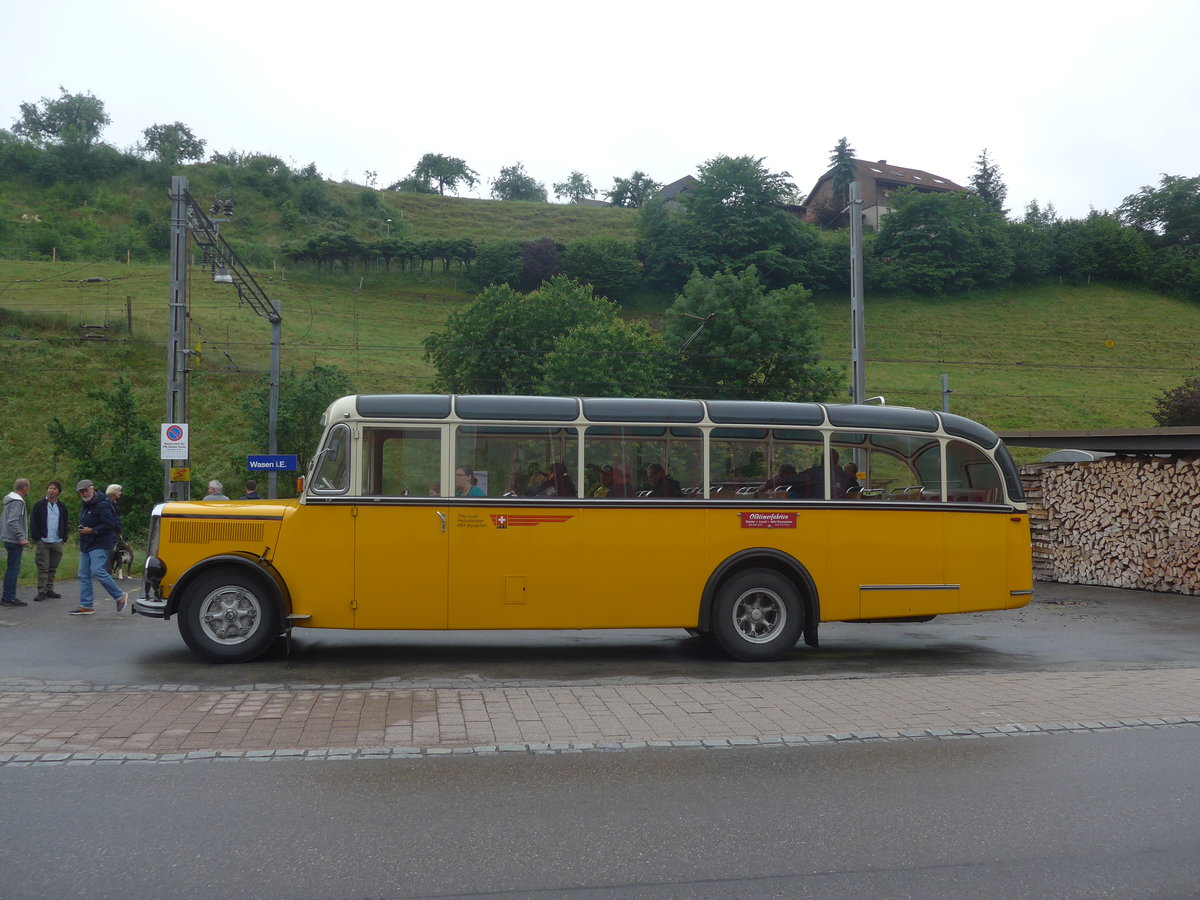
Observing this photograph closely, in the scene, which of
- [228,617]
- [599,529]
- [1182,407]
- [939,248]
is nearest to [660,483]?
[599,529]

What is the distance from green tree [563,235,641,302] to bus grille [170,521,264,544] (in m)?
81.9

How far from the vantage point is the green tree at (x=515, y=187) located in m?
169

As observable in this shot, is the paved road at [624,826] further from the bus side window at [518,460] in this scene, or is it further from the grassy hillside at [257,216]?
the grassy hillside at [257,216]

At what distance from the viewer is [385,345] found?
216 feet

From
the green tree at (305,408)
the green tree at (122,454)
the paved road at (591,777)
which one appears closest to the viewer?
the paved road at (591,777)

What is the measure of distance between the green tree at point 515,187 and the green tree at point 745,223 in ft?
241

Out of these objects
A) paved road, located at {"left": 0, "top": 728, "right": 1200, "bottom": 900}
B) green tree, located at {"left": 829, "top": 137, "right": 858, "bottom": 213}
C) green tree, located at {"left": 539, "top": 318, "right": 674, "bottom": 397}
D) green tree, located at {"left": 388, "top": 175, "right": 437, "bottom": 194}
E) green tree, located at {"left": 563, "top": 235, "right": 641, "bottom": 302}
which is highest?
green tree, located at {"left": 388, "top": 175, "right": 437, "bottom": 194}

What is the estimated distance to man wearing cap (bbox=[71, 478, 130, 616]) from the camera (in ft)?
45.7

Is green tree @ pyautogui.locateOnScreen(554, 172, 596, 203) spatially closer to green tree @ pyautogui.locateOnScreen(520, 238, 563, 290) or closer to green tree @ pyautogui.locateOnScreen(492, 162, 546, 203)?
green tree @ pyautogui.locateOnScreen(492, 162, 546, 203)

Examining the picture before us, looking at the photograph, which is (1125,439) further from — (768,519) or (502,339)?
(502,339)

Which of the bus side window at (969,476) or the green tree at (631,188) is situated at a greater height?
the green tree at (631,188)

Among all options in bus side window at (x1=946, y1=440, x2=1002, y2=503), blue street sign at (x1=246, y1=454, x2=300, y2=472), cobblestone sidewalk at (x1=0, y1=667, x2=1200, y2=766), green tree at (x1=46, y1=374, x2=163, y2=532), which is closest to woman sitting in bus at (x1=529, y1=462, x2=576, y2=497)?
cobblestone sidewalk at (x1=0, y1=667, x2=1200, y2=766)

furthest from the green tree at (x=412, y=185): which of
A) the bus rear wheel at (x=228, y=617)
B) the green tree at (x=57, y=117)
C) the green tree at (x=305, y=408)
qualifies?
the bus rear wheel at (x=228, y=617)

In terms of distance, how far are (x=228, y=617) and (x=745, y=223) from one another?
288ft
